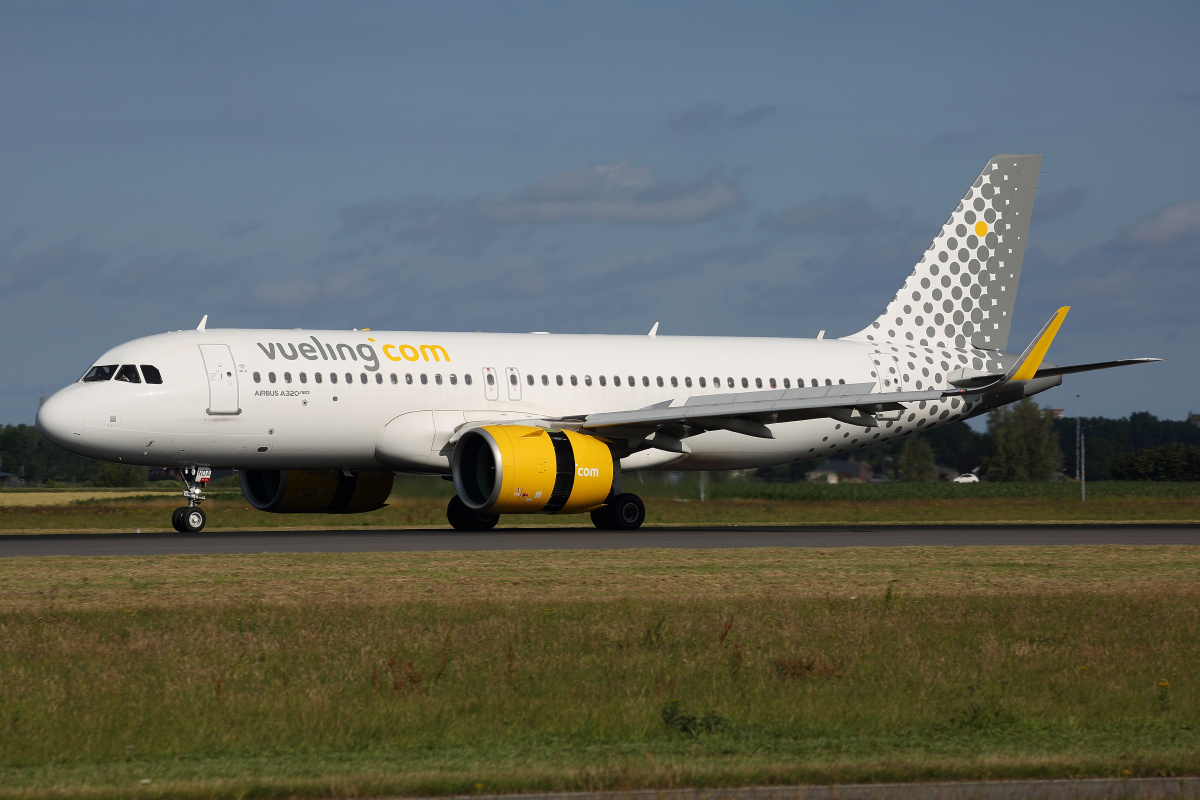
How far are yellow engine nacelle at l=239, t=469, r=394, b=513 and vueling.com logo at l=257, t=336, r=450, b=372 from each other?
3.18 metres

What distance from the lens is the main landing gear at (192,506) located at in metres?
Result: 26.4

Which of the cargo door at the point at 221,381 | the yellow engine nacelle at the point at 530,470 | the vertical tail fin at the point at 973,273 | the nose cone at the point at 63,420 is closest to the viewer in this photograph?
the nose cone at the point at 63,420

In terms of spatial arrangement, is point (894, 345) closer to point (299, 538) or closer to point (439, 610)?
point (299, 538)

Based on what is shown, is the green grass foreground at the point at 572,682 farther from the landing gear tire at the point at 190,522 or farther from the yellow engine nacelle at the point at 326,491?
the yellow engine nacelle at the point at 326,491

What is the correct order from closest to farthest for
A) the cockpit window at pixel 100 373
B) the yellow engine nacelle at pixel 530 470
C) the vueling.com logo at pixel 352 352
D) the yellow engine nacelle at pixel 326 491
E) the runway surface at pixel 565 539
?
the runway surface at pixel 565 539 < the yellow engine nacelle at pixel 530 470 < the cockpit window at pixel 100 373 < the vueling.com logo at pixel 352 352 < the yellow engine nacelle at pixel 326 491

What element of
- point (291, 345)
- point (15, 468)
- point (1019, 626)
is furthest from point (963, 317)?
point (15, 468)

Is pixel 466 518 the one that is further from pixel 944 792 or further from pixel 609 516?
pixel 944 792

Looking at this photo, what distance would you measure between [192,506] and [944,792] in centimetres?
2126

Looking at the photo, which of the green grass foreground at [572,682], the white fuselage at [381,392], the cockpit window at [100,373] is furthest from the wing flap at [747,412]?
the green grass foreground at [572,682]

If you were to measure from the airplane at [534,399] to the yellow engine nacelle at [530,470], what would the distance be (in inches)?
1.5

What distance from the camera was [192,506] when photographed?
26781 mm

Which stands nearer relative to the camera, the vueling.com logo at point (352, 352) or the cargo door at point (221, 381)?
the cargo door at point (221, 381)

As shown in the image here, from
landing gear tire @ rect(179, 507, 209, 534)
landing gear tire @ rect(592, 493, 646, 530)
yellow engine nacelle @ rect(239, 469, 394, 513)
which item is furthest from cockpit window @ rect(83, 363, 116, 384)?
landing gear tire @ rect(592, 493, 646, 530)

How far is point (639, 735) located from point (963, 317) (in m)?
28.0
